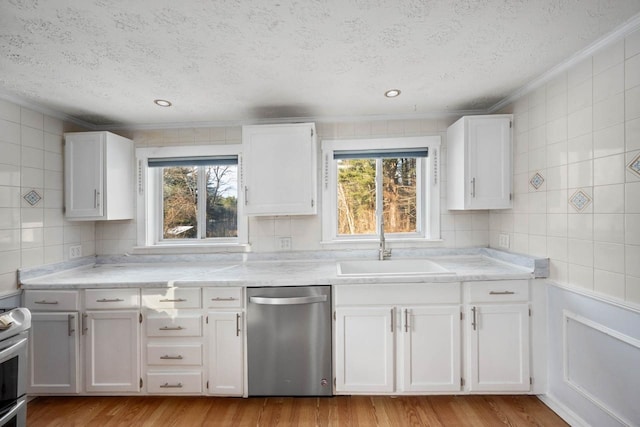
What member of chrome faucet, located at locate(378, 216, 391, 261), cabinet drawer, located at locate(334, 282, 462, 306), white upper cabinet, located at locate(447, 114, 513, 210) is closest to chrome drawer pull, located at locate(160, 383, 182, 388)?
cabinet drawer, located at locate(334, 282, 462, 306)

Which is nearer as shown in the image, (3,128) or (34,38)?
(34,38)

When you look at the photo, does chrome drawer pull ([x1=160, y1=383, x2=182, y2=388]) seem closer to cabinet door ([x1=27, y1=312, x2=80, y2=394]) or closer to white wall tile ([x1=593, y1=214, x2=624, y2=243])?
cabinet door ([x1=27, y1=312, x2=80, y2=394])

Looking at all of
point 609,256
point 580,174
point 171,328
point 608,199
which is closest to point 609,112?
point 580,174

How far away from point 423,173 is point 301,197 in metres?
1.22

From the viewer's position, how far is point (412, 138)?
104 inches

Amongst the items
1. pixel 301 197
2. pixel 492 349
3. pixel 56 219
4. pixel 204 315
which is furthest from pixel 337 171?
pixel 56 219

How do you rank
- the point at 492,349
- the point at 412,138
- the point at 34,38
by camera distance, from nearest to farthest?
the point at 34,38, the point at 492,349, the point at 412,138

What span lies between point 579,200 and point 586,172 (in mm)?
169

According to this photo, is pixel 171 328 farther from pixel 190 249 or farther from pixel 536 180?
pixel 536 180

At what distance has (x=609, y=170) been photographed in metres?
1.54

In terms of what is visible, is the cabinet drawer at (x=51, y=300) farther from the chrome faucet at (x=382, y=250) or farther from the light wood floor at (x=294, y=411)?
the chrome faucet at (x=382, y=250)

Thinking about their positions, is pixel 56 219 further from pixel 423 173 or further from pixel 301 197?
pixel 423 173

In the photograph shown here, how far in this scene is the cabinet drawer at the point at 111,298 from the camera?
6.78 feet

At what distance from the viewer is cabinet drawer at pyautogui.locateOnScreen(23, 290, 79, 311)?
6.77 feet
